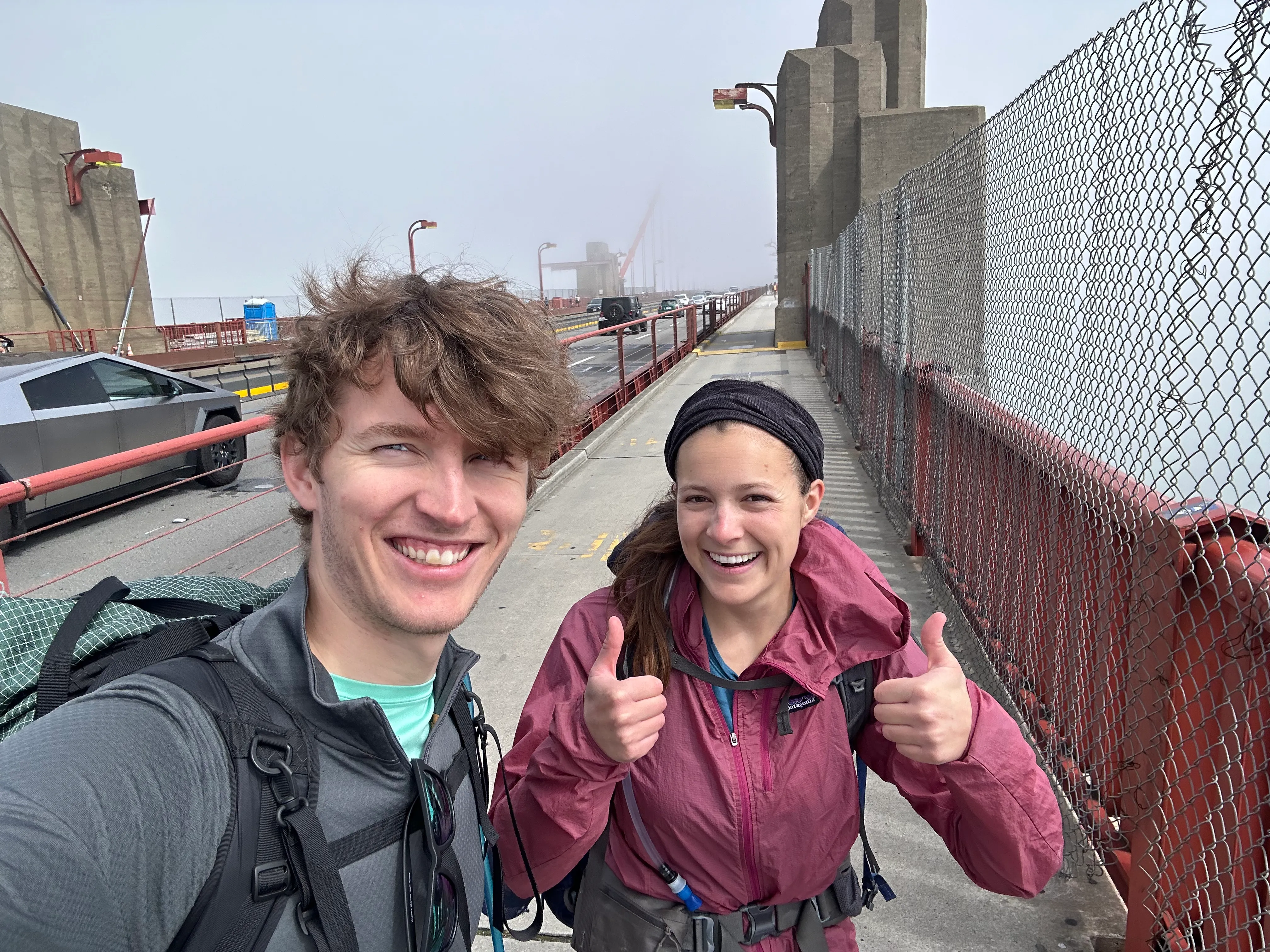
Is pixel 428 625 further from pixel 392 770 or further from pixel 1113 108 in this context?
pixel 1113 108

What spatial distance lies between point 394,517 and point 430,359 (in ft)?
0.88

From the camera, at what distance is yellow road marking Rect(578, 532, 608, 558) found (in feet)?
19.5

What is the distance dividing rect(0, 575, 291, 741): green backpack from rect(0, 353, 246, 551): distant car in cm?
560

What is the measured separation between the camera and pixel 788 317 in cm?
2367

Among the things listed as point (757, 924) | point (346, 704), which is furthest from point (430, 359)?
point (757, 924)

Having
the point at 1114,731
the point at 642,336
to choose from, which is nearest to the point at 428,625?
the point at 1114,731

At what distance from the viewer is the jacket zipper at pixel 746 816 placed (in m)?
1.57

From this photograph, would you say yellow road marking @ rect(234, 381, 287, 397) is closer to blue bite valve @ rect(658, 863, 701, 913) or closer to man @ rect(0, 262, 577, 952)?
man @ rect(0, 262, 577, 952)

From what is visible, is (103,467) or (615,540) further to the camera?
(615,540)

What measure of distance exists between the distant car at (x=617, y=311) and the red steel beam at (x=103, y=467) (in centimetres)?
2902

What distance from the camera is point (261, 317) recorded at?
35.2 metres

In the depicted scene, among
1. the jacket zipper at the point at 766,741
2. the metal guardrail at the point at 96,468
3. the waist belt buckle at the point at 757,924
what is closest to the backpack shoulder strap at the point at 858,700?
the jacket zipper at the point at 766,741

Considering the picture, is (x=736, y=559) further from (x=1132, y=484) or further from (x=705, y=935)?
(x=1132, y=484)

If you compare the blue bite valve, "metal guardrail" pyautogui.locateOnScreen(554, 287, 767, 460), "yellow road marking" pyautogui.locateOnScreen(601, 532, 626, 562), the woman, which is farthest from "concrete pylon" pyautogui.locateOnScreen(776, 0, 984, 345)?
the blue bite valve
